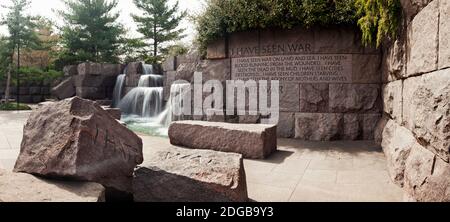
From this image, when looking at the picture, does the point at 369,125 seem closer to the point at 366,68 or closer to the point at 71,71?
the point at 366,68

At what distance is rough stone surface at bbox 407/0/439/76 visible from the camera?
2537 millimetres

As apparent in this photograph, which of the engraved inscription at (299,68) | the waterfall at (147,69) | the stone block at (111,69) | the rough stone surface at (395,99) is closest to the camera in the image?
the rough stone surface at (395,99)

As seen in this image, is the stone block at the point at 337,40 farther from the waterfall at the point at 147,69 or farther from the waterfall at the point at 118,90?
the waterfall at the point at 118,90

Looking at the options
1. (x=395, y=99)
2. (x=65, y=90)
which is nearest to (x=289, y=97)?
(x=395, y=99)

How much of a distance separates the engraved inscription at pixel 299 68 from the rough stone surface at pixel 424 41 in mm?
2871

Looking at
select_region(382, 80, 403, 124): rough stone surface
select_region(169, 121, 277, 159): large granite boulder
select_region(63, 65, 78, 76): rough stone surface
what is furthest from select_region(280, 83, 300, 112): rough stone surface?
select_region(63, 65, 78, 76): rough stone surface

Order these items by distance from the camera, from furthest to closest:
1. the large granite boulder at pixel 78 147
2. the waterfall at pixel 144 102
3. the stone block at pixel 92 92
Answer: the stone block at pixel 92 92 < the waterfall at pixel 144 102 < the large granite boulder at pixel 78 147

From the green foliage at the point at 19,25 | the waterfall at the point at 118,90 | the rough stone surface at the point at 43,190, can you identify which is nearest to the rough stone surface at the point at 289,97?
the rough stone surface at the point at 43,190

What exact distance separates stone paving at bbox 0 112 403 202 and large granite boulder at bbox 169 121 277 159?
20 centimetres

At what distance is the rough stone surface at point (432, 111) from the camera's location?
2.18 metres

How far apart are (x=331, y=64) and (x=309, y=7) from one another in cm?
119

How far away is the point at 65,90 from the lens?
14828mm

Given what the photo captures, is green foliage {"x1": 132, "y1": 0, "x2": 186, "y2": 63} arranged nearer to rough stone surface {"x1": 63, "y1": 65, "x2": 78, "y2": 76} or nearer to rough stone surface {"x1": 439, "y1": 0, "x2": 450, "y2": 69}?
rough stone surface {"x1": 63, "y1": 65, "x2": 78, "y2": 76}

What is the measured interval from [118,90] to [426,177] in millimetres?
12692
